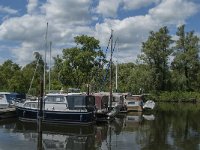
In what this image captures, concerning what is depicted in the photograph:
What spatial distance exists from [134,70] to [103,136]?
219ft

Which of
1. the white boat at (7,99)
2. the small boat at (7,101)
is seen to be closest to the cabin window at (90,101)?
the small boat at (7,101)

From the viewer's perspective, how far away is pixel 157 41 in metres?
103

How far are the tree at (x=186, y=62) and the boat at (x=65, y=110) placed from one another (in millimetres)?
67232

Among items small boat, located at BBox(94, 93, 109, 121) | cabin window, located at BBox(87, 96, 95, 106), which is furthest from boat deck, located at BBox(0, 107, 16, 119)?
cabin window, located at BBox(87, 96, 95, 106)

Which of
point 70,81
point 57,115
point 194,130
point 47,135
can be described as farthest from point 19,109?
point 70,81

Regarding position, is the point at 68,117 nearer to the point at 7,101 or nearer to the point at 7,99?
the point at 7,101

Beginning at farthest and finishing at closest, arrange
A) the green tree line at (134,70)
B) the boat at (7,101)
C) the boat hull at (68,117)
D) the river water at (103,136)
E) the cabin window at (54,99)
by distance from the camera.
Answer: the green tree line at (134,70), the boat at (7,101), the cabin window at (54,99), the boat hull at (68,117), the river water at (103,136)

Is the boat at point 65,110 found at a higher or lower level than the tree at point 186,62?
lower

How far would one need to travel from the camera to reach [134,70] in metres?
102

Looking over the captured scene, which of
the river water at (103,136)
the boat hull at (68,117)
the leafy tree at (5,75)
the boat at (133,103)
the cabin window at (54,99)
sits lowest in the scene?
the river water at (103,136)

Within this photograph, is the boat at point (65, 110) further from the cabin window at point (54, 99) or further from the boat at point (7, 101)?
the boat at point (7, 101)

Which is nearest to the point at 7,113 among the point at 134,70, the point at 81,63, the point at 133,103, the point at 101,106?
the point at 101,106

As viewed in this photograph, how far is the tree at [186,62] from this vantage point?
107 meters

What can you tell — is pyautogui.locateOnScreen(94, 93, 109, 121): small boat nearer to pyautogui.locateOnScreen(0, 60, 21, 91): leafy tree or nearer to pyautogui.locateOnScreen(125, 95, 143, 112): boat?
pyautogui.locateOnScreen(125, 95, 143, 112): boat
